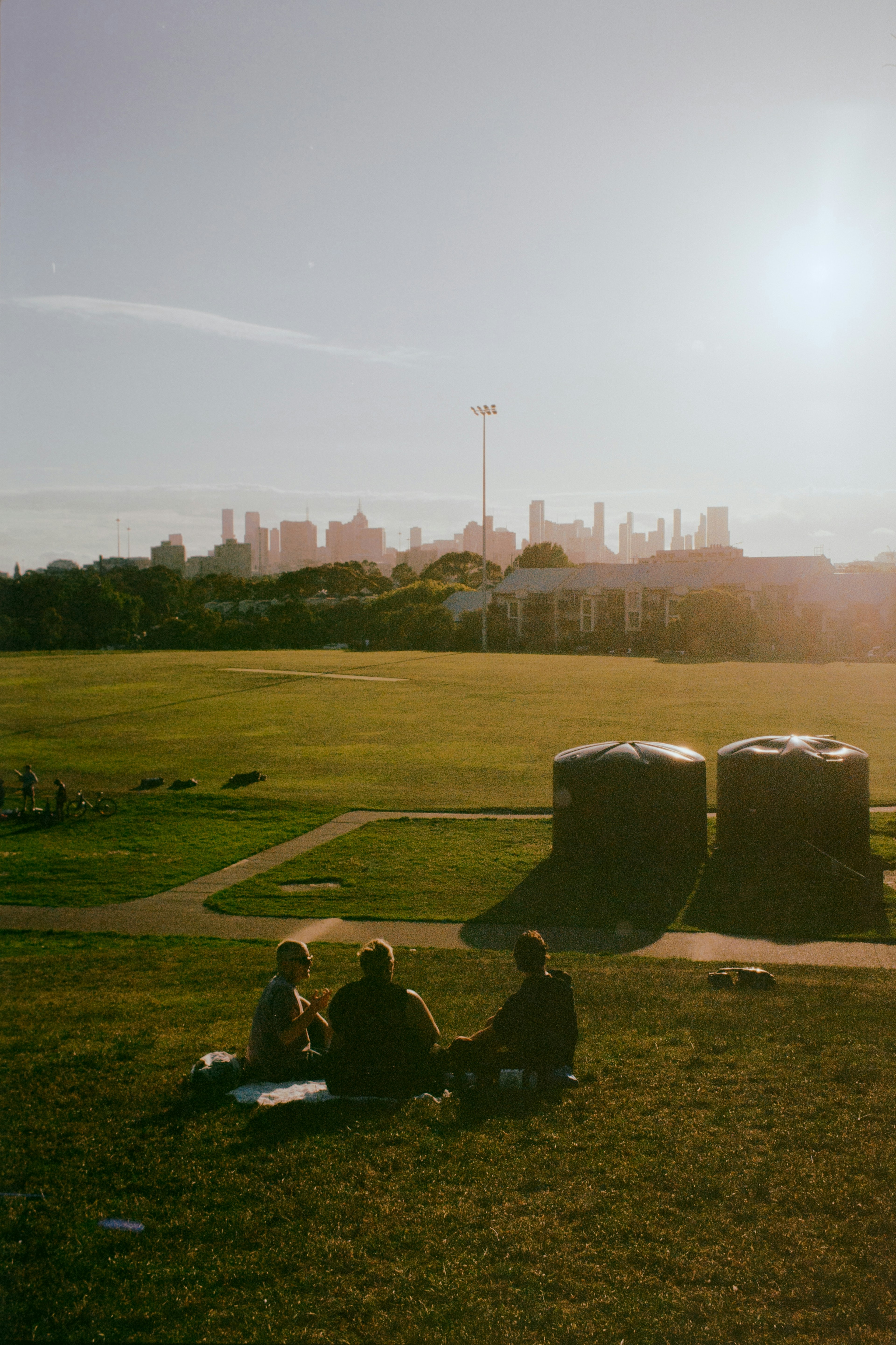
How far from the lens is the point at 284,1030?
A: 7.41 m

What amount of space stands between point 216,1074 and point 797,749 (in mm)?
12257

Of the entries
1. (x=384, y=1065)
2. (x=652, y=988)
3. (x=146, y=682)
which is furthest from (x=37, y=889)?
(x=146, y=682)

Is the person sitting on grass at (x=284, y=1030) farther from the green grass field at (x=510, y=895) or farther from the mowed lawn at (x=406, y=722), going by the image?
the mowed lawn at (x=406, y=722)

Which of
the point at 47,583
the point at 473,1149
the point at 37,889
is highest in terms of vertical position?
the point at 47,583

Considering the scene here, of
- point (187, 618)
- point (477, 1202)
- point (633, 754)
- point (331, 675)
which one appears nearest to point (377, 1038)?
point (477, 1202)

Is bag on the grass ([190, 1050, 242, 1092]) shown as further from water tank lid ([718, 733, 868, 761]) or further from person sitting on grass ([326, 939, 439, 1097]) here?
water tank lid ([718, 733, 868, 761])

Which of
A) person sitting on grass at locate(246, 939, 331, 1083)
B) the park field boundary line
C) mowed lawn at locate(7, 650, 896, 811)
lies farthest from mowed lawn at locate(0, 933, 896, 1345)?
the park field boundary line

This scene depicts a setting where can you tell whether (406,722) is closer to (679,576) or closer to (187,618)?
(679,576)

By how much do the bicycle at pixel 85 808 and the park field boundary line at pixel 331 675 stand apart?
33.9 m

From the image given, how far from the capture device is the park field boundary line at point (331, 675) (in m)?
59.2

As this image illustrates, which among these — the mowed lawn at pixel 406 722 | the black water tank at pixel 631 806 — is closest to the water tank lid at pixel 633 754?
Result: the black water tank at pixel 631 806

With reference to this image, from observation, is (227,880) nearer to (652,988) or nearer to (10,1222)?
(652,988)

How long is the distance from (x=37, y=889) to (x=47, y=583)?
9260 centimetres

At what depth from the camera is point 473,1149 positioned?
6.09m
